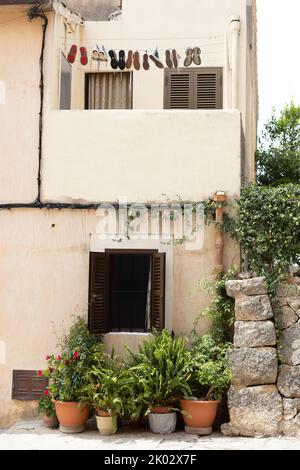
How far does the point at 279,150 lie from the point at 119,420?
10352 mm

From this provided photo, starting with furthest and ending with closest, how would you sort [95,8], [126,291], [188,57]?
1. [95,8]
2. [188,57]
3. [126,291]

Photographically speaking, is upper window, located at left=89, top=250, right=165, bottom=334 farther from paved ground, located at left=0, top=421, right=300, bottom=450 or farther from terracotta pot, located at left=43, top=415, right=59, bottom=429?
paved ground, located at left=0, top=421, right=300, bottom=450

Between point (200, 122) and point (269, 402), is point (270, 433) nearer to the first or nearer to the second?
point (269, 402)

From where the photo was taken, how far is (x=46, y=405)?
9.95 metres

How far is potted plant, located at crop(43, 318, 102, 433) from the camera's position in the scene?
956cm

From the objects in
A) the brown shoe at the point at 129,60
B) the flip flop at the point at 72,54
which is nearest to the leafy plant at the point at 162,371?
the flip flop at the point at 72,54

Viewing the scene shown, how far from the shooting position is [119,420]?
987 centimetres

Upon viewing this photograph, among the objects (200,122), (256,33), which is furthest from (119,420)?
(256,33)

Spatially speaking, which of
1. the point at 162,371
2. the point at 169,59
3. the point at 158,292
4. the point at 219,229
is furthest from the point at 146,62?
the point at 162,371

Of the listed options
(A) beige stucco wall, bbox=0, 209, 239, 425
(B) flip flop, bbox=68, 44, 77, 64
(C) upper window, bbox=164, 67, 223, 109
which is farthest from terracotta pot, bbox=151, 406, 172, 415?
(B) flip flop, bbox=68, 44, 77, 64

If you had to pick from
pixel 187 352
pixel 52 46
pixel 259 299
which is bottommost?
pixel 187 352

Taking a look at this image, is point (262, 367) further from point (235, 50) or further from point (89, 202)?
point (235, 50)

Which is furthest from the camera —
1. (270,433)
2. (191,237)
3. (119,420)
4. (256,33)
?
(256,33)

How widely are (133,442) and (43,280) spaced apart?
11.0 feet
